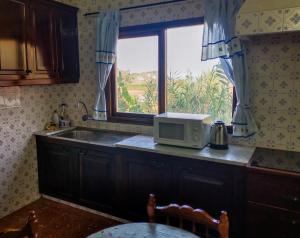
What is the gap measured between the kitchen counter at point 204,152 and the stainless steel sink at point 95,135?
0.38m

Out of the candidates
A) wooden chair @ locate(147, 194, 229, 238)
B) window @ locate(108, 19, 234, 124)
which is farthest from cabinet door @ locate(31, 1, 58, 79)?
wooden chair @ locate(147, 194, 229, 238)

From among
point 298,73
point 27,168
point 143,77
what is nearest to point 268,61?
point 298,73

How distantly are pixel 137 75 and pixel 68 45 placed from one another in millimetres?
896

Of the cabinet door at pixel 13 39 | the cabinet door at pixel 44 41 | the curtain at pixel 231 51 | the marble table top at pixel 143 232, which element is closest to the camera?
the marble table top at pixel 143 232

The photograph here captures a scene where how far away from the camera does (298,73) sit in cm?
218

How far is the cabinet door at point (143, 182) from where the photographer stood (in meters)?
2.31

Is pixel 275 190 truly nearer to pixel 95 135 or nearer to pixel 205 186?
pixel 205 186

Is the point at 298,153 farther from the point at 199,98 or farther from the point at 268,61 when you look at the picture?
the point at 199,98

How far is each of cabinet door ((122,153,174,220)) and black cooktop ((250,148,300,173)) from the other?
0.71m

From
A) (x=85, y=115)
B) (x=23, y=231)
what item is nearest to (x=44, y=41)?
(x=85, y=115)

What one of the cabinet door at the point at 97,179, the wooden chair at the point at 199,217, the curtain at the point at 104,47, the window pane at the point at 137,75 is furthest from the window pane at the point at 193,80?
the wooden chair at the point at 199,217

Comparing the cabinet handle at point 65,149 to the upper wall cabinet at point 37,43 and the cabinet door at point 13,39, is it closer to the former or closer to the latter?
the upper wall cabinet at point 37,43

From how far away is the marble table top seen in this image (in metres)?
1.32

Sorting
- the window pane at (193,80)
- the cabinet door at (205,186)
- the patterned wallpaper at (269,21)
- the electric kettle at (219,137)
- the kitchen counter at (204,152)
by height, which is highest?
the patterned wallpaper at (269,21)
